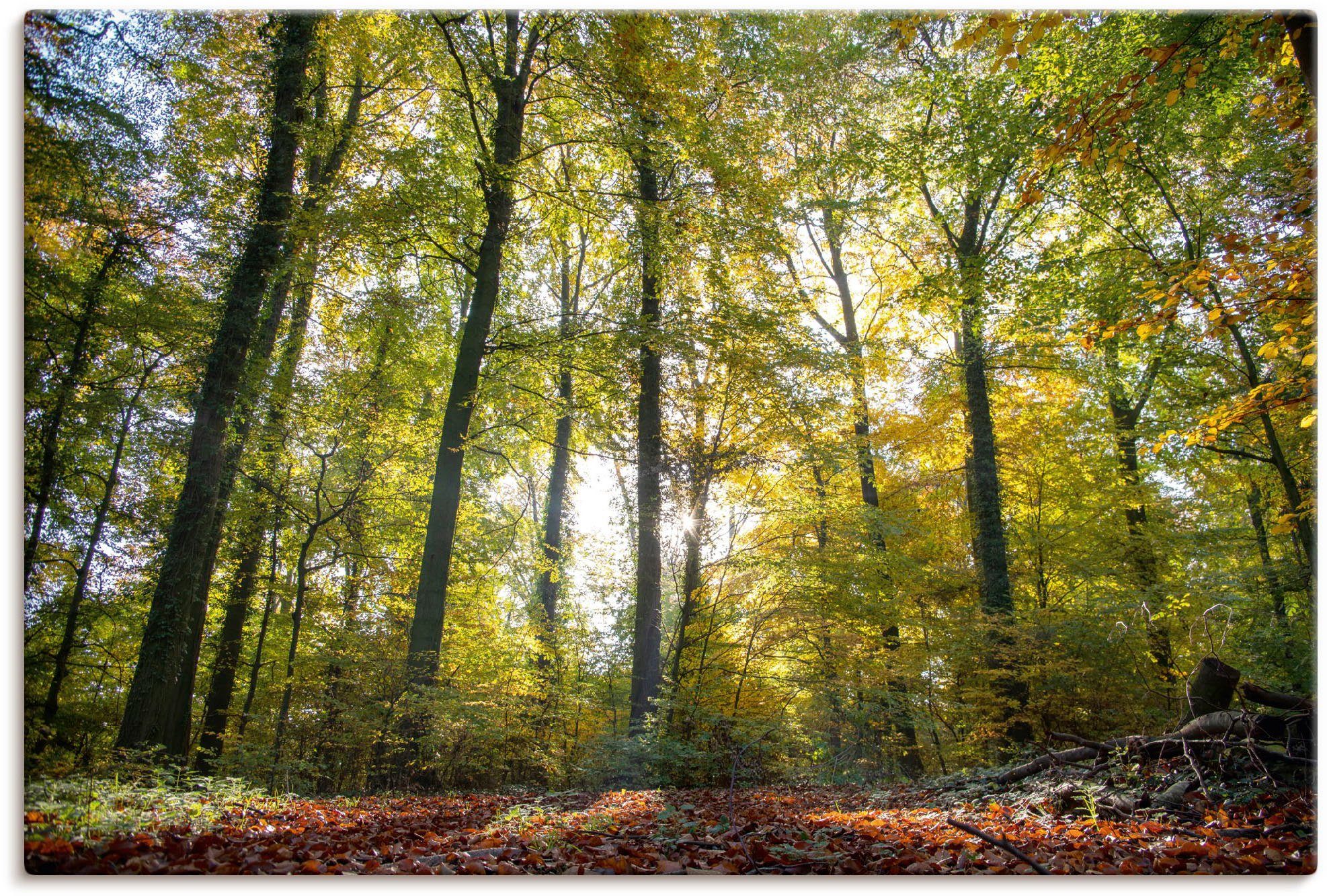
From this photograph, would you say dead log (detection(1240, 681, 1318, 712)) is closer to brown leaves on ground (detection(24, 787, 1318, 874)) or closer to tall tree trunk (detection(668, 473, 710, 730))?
brown leaves on ground (detection(24, 787, 1318, 874))

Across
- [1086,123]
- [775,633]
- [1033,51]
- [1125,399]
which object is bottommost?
[775,633]

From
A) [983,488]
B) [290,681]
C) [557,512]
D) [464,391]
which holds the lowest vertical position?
[290,681]

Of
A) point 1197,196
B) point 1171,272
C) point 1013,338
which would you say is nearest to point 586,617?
point 1013,338

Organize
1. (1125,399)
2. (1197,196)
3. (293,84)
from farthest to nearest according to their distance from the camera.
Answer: (1125,399), (1197,196), (293,84)

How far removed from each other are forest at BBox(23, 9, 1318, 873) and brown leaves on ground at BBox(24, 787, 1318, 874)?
4 centimetres

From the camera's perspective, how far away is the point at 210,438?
5.43 m

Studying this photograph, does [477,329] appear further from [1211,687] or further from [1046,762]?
[1211,687]

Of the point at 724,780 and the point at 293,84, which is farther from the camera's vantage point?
the point at 293,84

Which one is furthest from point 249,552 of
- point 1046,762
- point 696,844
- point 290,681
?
point 1046,762

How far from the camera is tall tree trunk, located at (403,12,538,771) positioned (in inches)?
264

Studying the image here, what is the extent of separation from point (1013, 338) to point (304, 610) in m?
10.6

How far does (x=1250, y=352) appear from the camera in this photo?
21.9 feet

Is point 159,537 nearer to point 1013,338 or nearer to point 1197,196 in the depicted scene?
point 1013,338

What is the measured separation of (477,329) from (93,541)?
4.06 meters
